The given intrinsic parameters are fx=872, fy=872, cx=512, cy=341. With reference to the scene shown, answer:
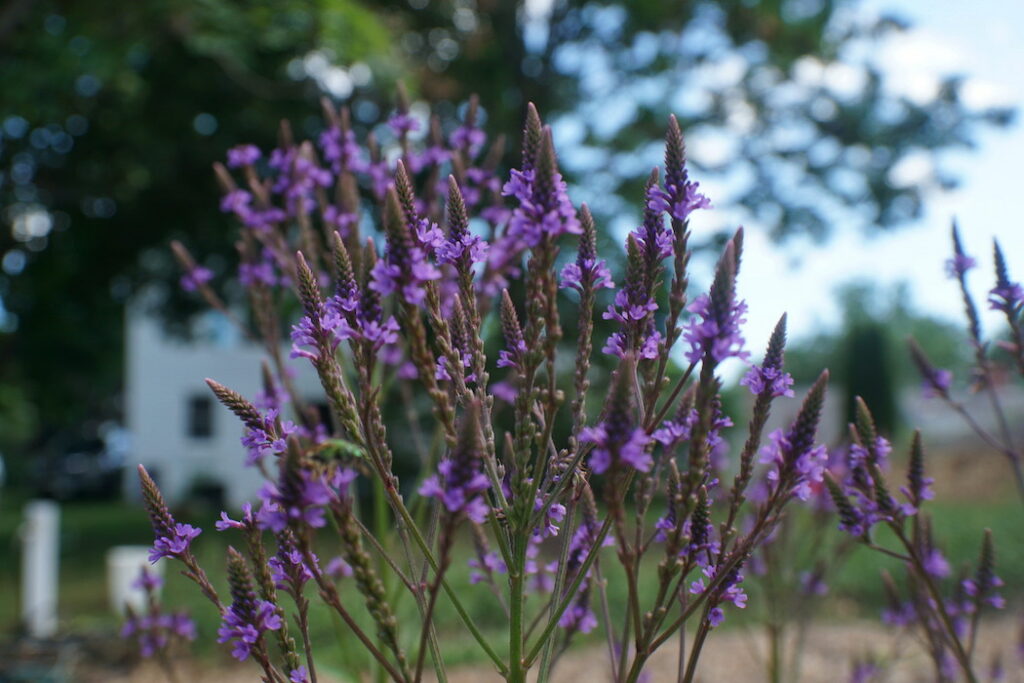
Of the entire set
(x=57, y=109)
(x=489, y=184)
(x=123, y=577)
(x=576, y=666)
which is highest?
(x=57, y=109)

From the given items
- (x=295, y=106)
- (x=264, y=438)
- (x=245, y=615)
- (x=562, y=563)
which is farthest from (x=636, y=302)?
(x=295, y=106)

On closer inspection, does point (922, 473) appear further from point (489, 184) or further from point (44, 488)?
point (44, 488)

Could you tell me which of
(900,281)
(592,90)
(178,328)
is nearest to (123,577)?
(178,328)

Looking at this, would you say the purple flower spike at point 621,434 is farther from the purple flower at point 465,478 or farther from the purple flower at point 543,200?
the purple flower at point 543,200

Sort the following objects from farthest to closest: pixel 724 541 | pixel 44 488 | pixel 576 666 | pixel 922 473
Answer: pixel 44 488 < pixel 576 666 < pixel 922 473 < pixel 724 541

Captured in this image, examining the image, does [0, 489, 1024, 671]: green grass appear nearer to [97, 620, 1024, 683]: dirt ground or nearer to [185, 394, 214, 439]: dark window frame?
[97, 620, 1024, 683]: dirt ground
